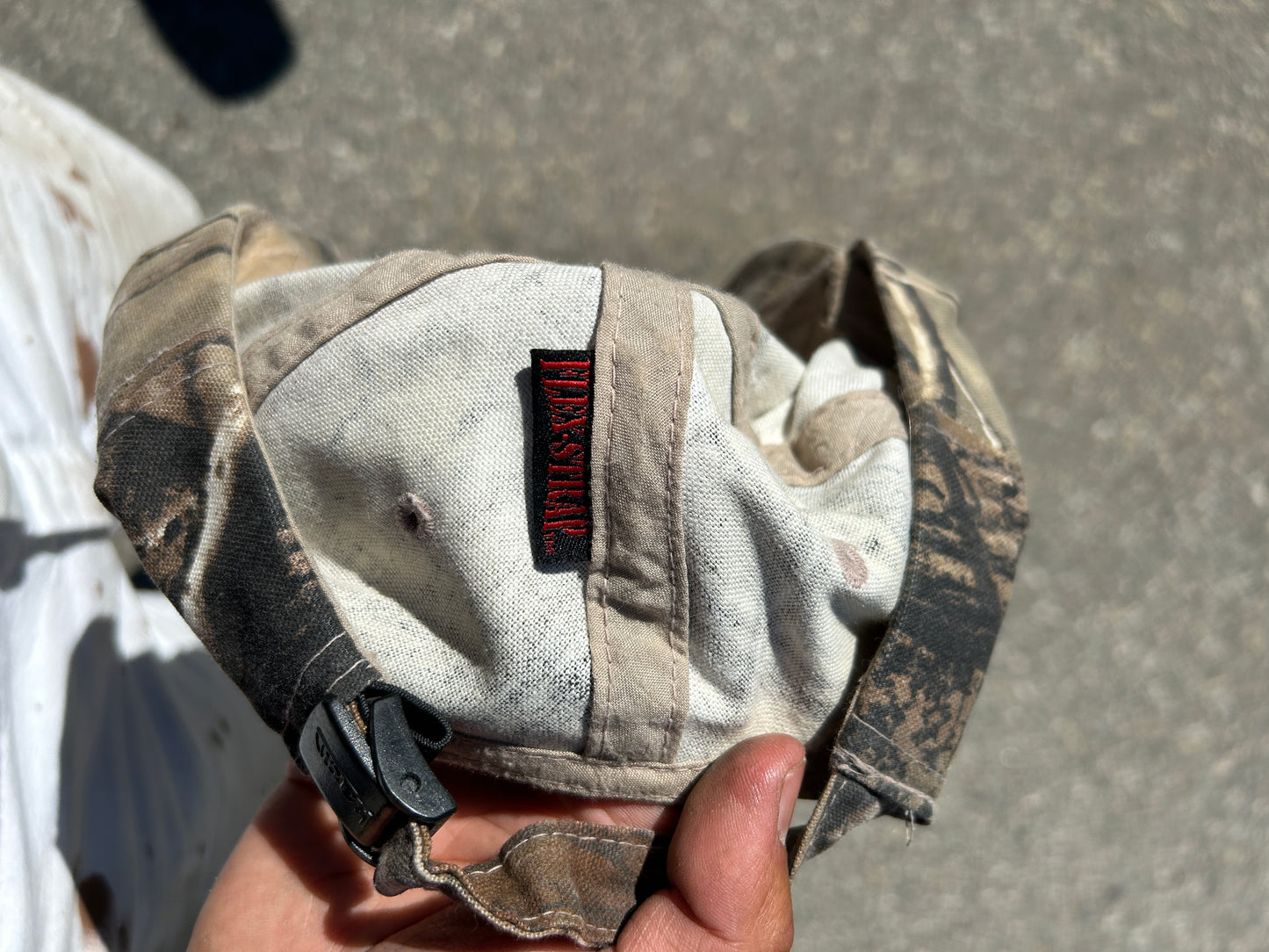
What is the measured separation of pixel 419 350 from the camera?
1.93 ft

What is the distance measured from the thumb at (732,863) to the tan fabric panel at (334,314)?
17.1 inches

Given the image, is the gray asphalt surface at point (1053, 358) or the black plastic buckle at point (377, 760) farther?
the gray asphalt surface at point (1053, 358)

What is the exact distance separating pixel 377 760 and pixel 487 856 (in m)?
0.24

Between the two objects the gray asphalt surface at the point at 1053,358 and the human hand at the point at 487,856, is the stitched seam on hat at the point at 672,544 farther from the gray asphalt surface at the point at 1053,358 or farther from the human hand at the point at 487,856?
the gray asphalt surface at the point at 1053,358

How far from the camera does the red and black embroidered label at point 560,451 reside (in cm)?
57

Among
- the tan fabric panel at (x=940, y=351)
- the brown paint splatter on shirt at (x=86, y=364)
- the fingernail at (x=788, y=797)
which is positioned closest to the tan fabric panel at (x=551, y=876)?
the fingernail at (x=788, y=797)

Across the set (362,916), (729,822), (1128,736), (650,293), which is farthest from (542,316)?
(1128,736)

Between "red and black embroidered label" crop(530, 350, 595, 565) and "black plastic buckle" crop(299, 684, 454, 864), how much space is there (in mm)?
142

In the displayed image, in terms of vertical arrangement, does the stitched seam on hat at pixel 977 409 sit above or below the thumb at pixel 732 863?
above

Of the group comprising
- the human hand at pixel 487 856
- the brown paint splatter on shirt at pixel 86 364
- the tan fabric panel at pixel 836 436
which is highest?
the tan fabric panel at pixel 836 436

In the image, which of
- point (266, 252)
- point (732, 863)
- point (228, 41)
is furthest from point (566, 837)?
point (228, 41)

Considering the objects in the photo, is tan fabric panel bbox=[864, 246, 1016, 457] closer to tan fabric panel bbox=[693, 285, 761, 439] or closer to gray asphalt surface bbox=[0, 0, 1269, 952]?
tan fabric panel bbox=[693, 285, 761, 439]

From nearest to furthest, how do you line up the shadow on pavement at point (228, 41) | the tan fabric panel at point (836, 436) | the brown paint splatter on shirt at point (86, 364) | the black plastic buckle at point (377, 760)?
the black plastic buckle at point (377, 760), the tan fabric panel at point (836, 436), the brown paint splatter on shirt at point (86, 364), the shadow on pavement at point (228, 41)

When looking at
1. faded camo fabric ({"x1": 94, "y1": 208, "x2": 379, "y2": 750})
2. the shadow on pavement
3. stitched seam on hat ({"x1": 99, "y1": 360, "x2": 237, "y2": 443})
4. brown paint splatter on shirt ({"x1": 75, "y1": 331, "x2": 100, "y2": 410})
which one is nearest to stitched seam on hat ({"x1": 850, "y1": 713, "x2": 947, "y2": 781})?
faded camo fabric ({"x1": 94, "y1": 208, "x2": 379, "y2": 750})
